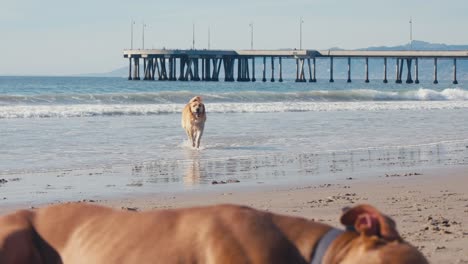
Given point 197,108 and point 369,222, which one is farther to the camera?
point 197,108

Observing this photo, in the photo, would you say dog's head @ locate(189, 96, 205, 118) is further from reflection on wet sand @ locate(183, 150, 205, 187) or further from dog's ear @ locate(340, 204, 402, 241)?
dog's ear @ locate(340, 204, 402, 241)

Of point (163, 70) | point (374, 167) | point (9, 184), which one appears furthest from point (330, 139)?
point (163, 70)

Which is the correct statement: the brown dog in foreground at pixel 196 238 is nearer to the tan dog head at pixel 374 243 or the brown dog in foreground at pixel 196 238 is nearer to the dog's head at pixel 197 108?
the tan dog head at pixel 374 243

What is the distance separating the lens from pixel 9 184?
9734 mm

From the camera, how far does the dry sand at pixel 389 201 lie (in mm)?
6023

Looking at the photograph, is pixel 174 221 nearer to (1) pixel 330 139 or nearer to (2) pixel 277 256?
(2) pixel 277 256

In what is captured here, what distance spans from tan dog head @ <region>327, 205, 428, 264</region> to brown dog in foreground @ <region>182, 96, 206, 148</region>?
12.7 meters

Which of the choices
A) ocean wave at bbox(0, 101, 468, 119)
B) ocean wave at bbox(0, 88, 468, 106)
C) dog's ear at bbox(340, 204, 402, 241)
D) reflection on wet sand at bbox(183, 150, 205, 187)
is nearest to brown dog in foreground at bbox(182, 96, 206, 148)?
reflection on wet sand at bbox(183, 150, 205, 187)

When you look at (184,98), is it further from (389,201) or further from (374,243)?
(374,243)

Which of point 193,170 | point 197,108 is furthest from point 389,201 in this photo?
point 197,108

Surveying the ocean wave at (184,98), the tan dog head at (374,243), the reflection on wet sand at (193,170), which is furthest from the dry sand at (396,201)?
the ocean wave at (184,98)

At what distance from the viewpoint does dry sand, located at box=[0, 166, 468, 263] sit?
602 cm

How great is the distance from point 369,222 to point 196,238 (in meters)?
0.52

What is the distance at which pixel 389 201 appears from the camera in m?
8.14
